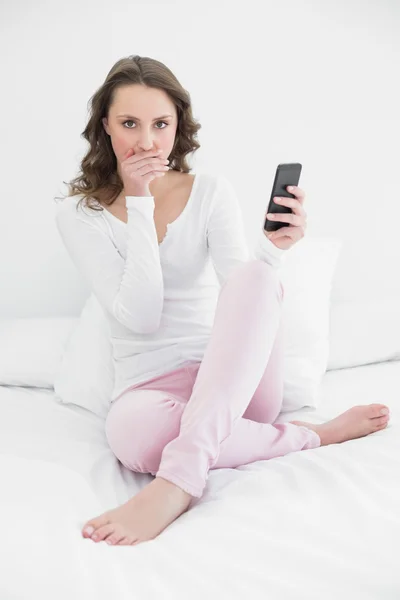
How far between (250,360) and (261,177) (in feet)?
4.07

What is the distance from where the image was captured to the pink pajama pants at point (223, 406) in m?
1.00

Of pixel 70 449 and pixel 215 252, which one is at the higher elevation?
pixel 215 252

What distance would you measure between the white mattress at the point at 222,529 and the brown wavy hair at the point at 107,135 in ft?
1.81

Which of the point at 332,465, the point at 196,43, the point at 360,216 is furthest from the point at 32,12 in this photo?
the point at 332,465

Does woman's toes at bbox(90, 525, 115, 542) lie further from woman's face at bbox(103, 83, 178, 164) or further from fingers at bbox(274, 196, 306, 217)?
woman's face at bbox(103, 83, 178, 164)

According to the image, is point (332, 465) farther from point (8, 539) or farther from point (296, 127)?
point (296, 127)

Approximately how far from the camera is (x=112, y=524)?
0.93m

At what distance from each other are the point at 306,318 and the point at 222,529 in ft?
2.85

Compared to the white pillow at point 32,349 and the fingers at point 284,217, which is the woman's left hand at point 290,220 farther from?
the white pillow at point 32,349

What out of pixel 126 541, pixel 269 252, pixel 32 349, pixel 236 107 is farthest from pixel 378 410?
pixel 236 107

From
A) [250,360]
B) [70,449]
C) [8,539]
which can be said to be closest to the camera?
[8,539]

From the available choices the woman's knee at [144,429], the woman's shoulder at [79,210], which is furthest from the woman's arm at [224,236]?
the woman's knee at [144,429]

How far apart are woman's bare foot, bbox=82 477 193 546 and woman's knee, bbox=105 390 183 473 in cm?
14

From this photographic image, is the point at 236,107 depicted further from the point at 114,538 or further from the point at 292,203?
the point at 114,538
